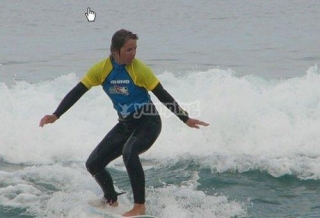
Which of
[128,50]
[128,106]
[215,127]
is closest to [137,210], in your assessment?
[128,106]

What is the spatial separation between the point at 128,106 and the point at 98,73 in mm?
465

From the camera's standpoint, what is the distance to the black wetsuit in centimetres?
773

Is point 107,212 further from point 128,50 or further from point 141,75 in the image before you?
point 128,50

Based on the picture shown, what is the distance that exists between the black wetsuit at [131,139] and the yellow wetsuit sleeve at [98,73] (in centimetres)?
8

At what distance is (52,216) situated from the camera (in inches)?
316

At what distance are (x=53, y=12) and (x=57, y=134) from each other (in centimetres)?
2598

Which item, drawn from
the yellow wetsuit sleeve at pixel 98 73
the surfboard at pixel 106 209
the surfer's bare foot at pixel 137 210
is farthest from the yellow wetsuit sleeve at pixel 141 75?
the surfboard at pixel 106 209

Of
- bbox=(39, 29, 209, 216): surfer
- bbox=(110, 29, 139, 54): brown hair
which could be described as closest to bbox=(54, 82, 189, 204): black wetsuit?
bbox=(39, 29, 209, 216): surfer

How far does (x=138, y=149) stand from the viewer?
779cm

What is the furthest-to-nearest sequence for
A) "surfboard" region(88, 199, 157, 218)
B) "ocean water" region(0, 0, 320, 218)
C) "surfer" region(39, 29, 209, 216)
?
1. "ocean water" region(0, 0, 320, 218)
2. "surfboard" region(88, 199, 157, 218)
3. "surfer" region(39, 29, 209, 216)

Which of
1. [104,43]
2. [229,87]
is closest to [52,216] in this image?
[229,87]

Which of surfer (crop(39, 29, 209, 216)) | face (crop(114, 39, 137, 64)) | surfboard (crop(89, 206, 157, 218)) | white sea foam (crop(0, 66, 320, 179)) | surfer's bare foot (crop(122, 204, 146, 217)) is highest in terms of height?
face (crop(114, 39, 137, 64))

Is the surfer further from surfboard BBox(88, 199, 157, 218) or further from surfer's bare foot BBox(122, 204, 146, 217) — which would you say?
surfboard BBox(88, 199, 157, 218)

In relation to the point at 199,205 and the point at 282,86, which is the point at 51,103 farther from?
the point at 199,205
